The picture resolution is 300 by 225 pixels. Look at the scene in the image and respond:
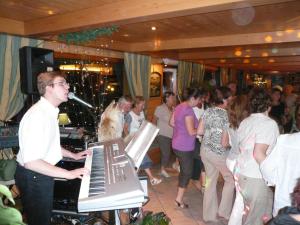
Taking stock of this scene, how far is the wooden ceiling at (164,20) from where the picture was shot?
2887mm

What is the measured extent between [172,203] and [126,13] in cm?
259

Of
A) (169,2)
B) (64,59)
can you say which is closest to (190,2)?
(169,2)

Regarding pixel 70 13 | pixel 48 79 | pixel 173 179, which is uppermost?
pixel 70 13

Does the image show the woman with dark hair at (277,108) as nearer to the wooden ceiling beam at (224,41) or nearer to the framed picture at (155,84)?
the wooden ceiling beam at (224,41)

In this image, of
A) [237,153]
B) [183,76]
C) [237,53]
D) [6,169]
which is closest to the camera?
[237,153]

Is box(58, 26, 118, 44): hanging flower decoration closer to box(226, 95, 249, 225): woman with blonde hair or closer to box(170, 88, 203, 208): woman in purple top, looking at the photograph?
box(170, 88, 203, 208): woman in purple top

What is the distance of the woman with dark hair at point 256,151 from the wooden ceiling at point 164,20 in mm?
858

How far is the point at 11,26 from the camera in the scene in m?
4.14

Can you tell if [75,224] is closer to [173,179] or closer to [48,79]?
[48,79]

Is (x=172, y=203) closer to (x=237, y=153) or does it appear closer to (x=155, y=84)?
(x=237, y=153)

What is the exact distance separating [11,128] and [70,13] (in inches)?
66.1

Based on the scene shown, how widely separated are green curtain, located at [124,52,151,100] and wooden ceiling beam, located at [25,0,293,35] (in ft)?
9.54

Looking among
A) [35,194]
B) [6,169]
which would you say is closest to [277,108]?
[6,169]

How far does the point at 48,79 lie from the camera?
6.48 feet
